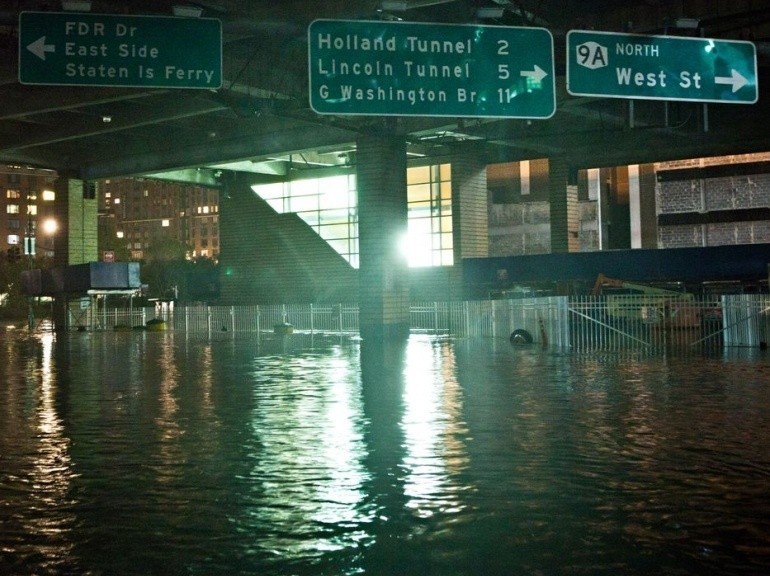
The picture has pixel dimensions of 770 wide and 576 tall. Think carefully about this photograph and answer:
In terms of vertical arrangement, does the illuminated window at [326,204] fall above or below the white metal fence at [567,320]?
above

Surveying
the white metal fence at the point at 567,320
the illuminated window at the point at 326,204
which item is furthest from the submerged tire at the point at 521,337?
the illuminated window at the point at 326,204

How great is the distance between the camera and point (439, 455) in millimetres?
10570

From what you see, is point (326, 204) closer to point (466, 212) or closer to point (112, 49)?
point (466, 212)

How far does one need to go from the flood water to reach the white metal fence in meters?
9.57

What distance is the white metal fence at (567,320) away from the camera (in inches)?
1145

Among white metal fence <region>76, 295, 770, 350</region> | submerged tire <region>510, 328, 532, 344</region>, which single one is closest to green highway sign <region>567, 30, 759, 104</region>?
white metal fence <region>76, 295, 770, 350</region>

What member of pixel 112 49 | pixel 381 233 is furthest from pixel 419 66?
pixel 381 233

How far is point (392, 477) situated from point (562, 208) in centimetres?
4135

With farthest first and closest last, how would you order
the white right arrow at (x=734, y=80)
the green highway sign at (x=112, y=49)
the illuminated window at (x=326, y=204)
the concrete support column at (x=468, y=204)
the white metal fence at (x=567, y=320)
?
the illuminated window at (x=326, y=204) → the concrete support column at (x=468, y=204) → the white metal fence at (x=567, y=320) → the white right arrow at (x=734, y=80) → the green highway sign at (x=112, y=49)

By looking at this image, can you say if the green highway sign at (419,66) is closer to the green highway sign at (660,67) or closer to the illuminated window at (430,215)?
the green highway sign at (660,67)

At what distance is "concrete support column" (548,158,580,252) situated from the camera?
4906cm

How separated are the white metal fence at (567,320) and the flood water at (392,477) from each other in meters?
9.57

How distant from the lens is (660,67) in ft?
69.6

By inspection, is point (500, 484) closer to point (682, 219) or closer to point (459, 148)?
point (459, 148)
